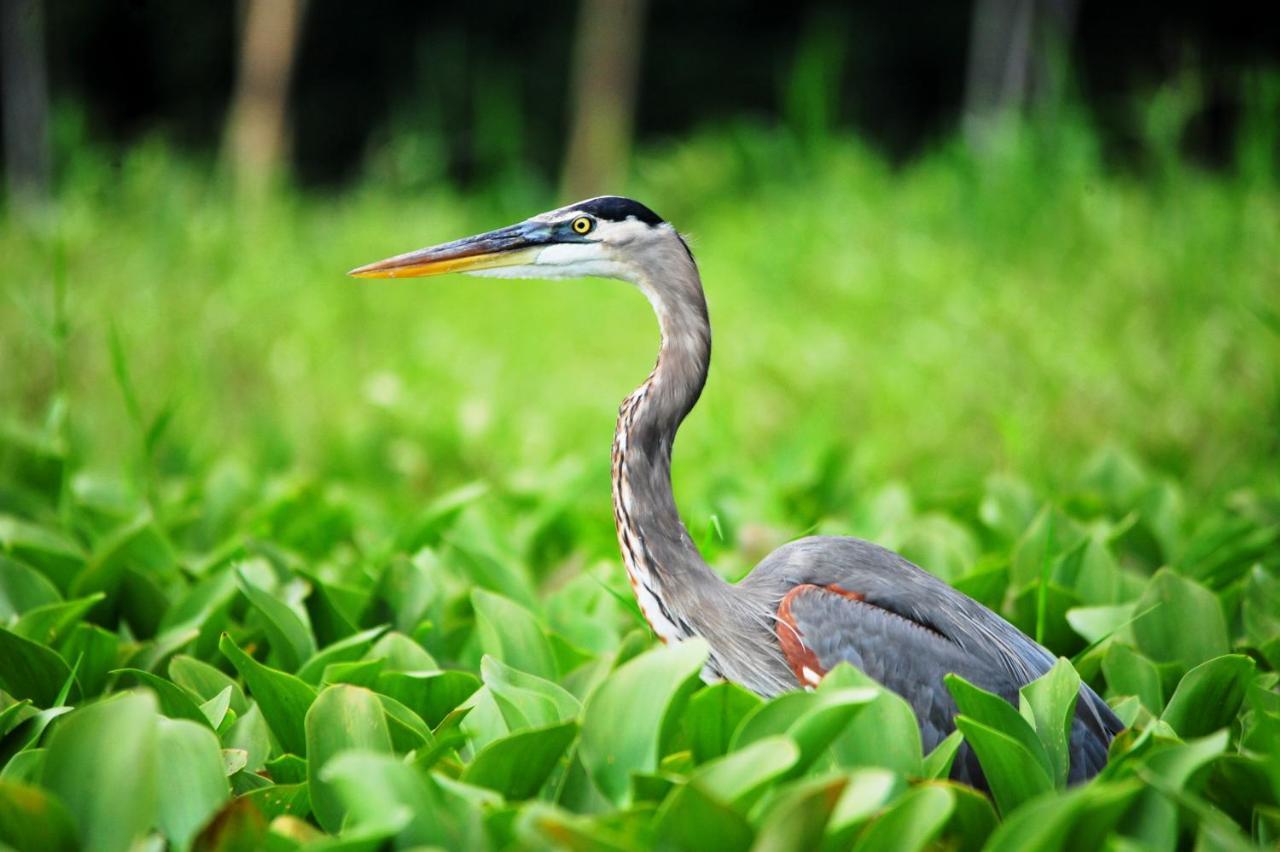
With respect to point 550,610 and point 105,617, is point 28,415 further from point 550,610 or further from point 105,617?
point 550,610

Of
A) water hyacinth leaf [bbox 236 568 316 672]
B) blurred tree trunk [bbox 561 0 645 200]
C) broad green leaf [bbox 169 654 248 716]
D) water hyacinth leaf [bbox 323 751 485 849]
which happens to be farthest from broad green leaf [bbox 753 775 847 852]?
blurred tree trunk [bbox 561 0 645 200]

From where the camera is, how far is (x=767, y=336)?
6855 millimetres

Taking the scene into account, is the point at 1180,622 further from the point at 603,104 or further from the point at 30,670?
the point at 603,104

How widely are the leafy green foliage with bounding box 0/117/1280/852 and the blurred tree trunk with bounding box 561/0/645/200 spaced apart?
3.37 metres

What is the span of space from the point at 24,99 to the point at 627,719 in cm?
1170

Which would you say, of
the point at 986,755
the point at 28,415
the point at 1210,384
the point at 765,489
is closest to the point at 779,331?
the point at 1210,384

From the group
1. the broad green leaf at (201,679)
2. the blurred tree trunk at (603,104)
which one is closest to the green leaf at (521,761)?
the broad green leaf at (201,679)

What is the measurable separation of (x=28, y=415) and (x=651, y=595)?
401 cm

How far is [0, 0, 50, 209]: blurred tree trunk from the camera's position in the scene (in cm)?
1077

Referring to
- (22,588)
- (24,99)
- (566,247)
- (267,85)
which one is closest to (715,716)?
(566,247)

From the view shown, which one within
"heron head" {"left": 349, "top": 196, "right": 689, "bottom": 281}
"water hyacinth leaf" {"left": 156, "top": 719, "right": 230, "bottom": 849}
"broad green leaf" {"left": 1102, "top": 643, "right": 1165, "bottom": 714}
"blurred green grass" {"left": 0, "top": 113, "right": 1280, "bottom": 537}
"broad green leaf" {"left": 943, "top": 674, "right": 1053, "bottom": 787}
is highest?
"heron head" {"left": 349, "top": 196, "right": 689, "bottom": 281}

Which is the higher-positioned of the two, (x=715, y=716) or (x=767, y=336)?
(x=715, y=716)

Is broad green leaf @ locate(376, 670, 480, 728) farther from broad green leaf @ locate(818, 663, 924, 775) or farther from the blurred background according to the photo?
broad green leaf @ locate(818, 663, 924, 775)

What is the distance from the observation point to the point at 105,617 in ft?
9.68
